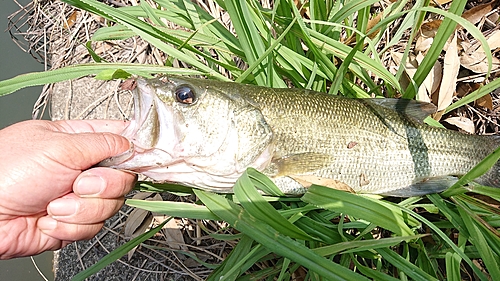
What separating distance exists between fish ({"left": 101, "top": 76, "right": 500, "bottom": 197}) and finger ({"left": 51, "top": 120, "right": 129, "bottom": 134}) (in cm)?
32

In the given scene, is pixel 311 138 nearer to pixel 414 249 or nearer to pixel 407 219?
pixel 407 219

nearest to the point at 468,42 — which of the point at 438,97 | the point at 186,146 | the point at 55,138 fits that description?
the point at 438,97

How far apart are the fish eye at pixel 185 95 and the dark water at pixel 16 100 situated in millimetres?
2360

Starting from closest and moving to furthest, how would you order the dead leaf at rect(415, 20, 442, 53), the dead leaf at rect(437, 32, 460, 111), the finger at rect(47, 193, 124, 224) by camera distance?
the finger at rect(47, 193, 124, 224), the dead leaf at rect(437, 32, 460, 111), the dead leaf at rect(415, 20, 442, 53)

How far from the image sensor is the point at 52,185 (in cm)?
168

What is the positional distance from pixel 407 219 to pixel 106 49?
288cm

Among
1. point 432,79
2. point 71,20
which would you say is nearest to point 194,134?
point 432,79

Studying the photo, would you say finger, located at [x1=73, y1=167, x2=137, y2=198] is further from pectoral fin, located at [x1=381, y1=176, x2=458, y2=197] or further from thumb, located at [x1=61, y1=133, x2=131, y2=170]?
pectoral fin, located at [x1=381, y1=176, x2=458, y2=197]

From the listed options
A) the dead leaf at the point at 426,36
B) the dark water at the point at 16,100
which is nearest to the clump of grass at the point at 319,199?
the dead leaf at the point at 426,36

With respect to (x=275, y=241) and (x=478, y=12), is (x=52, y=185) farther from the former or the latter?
(x=478, y=12)

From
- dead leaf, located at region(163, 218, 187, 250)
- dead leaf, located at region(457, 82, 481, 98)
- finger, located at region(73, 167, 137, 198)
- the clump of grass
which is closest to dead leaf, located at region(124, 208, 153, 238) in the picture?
dead leaf, located at region(163, 218, 187, 250)

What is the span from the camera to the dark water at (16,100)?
3.23 meters

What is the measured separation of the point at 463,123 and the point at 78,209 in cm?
245

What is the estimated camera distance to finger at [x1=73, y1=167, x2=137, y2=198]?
1708 millimetres
